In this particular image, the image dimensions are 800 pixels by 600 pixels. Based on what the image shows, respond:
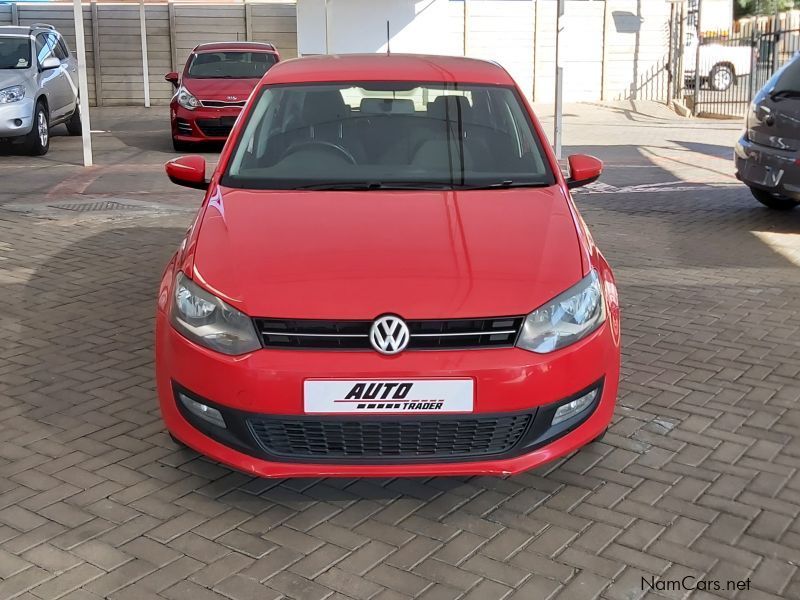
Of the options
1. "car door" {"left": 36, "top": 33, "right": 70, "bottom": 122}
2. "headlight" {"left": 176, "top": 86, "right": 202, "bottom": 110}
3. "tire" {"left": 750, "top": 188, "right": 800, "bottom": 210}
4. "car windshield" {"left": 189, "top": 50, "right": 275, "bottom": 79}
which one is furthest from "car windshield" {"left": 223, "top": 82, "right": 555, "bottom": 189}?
"car windshield" {"left": 189, "top": 50, "right": 275, "bottom": 79}

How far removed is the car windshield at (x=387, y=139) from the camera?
4.41 meters

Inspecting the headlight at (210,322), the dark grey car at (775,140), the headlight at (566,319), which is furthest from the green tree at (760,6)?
the headlight at (210,322)

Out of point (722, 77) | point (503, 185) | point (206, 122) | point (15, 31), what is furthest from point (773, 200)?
point (722, 77)

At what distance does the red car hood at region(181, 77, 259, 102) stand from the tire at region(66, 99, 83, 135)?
2.32 m

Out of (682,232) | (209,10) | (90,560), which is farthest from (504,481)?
(209,10)

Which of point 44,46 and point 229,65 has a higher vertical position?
point 44,46

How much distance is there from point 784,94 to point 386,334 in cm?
671

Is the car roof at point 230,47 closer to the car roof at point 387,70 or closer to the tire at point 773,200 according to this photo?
the tire at point 773,200

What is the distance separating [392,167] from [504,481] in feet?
4.86

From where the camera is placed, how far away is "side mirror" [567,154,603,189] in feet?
16.2

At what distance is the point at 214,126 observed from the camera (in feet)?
47.2

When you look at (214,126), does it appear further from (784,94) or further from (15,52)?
(784,94)

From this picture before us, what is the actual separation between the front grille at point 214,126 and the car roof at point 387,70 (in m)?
9.33

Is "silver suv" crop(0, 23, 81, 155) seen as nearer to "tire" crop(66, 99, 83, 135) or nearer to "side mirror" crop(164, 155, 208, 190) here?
"tire" crop(66, 99, 83, 135)
